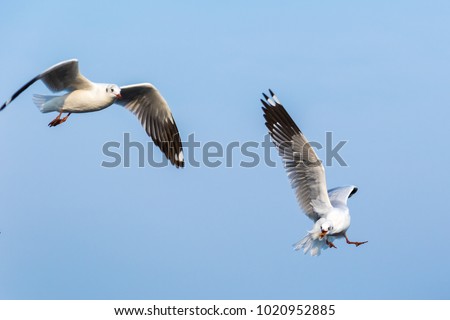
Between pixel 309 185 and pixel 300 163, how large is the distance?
0.80 ft

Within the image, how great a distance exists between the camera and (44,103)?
393 inches

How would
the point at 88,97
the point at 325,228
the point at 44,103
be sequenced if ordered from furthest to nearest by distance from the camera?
the point at 44,103, the point at 88,97, the point at 325,228

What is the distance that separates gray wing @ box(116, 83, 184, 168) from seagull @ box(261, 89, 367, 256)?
1.65m

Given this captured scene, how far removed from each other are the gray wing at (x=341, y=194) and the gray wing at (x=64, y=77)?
9.21ft

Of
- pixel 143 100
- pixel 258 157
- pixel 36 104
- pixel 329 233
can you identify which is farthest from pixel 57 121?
pixel 329 233

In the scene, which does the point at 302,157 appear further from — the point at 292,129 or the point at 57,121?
the point at 57,121

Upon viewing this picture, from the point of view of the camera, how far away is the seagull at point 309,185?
30.7 ft

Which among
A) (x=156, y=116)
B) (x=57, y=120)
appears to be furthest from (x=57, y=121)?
(x=156, y=116)

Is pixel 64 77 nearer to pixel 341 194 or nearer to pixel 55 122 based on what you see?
pixel 55 122

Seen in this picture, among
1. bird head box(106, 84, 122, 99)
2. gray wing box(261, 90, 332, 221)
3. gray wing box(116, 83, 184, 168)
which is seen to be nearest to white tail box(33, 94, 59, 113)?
bird head box(106, 84, 122, 99)

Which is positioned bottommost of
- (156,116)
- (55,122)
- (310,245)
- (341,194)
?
(310,245)

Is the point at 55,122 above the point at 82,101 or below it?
below
